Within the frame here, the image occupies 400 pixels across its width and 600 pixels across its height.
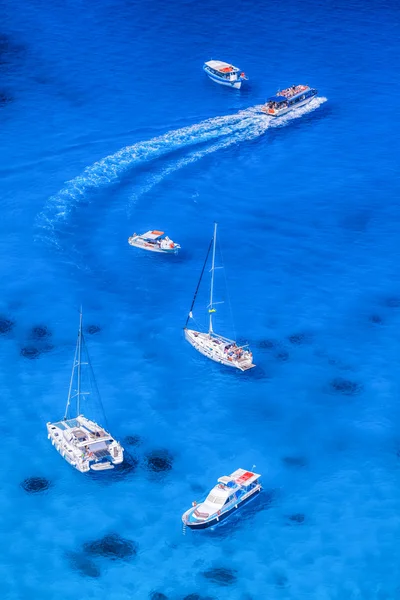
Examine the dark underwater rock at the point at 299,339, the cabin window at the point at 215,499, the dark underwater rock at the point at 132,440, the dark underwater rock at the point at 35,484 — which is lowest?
the dark underwater rock at the point at 35,484

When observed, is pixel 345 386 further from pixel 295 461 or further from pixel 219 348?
pixel 219 348

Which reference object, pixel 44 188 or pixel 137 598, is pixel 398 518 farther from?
pixel 44 188

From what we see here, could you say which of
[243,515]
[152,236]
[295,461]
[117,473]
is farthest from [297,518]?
[152,236]

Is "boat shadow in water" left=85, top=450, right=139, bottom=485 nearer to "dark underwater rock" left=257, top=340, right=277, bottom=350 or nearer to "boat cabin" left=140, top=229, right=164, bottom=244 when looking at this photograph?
"dark underwater rock" left=257, top=340, right=277, bottom=350

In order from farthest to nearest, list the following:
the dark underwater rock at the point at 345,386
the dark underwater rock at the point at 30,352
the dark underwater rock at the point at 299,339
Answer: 1. the dark underwater rock at the point at 299,339
2. the dark underwater rock at the point at 30,352
3. the dark underwater rock at the point at 345,386

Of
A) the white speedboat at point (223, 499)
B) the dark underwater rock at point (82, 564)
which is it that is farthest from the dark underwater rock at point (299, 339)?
the dark underwater rock at point (82, 564)

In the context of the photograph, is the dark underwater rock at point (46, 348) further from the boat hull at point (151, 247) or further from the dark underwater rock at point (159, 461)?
the boat hull at point (151, 247)
